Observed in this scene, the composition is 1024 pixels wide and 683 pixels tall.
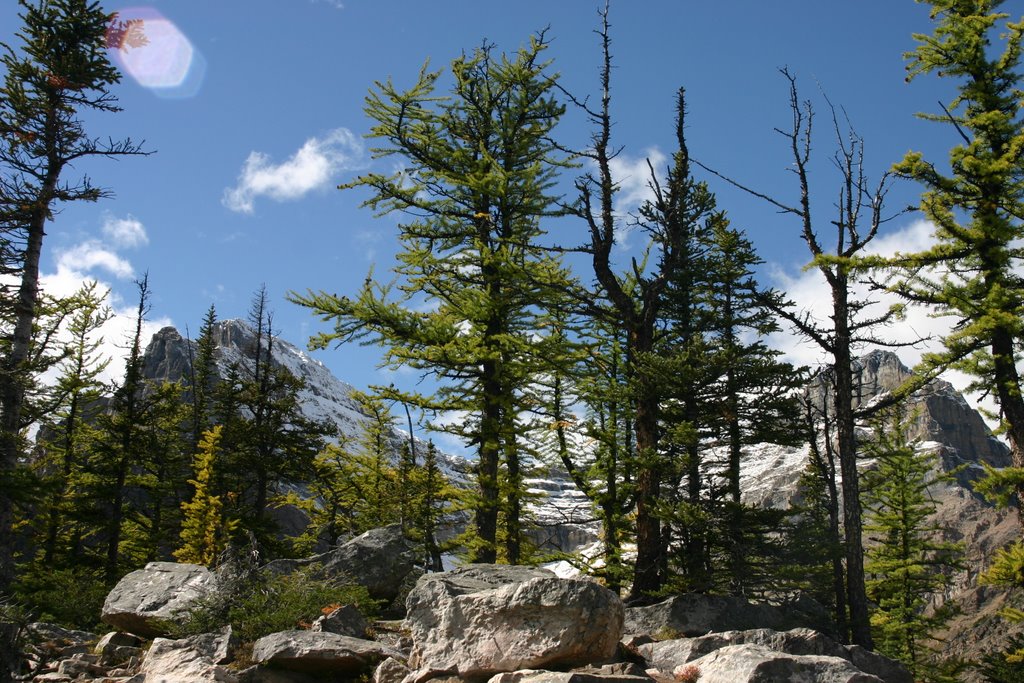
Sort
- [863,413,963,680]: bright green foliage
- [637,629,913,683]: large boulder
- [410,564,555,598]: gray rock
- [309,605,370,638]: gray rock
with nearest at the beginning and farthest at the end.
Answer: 1. [637,629,913,683]: large boulder
2. [410,564,555,598]: gray rock
3. [309,605,370,638]: gray rock
4. [863,413,963,680]: bright green foliage

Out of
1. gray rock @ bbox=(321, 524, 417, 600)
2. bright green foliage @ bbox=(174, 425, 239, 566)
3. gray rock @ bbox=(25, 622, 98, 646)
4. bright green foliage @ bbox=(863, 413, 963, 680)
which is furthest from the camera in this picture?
bright green foliage @ bbox=(863, 413, 963, 680)

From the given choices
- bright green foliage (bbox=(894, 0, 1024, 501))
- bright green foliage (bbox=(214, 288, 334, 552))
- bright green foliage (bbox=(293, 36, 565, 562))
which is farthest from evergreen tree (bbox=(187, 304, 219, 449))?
bright green foliage (bbox=(894, 0, 1024, 501))

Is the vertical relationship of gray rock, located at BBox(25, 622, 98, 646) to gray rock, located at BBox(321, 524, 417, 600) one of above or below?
below

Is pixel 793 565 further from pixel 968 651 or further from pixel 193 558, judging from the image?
pixel 968 651

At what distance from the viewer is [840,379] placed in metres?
14.5

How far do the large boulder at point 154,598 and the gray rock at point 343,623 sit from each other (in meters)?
2.61

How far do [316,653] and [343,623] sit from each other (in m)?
1.49

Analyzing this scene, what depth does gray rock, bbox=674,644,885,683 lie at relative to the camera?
6418 millimetres

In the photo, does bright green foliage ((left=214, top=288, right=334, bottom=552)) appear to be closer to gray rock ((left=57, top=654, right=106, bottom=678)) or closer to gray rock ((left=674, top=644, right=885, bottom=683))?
gray rock ((left=57, top=654, right=106, bottom=678))

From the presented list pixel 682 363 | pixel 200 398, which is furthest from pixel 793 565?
pixel 200 398

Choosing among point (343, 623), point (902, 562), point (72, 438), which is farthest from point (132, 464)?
point (902, 562)

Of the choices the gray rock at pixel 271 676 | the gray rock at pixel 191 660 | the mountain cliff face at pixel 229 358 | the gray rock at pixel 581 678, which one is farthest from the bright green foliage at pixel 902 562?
the mountain cliff face at pixel 229 358

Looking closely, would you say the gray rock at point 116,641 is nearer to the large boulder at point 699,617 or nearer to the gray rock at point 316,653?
the gray rock at point 316,653

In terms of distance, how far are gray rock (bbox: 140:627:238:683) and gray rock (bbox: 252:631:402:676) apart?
1.46ft
